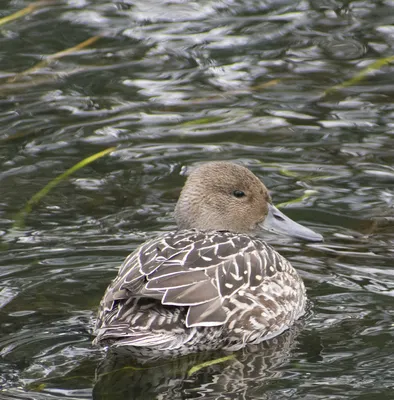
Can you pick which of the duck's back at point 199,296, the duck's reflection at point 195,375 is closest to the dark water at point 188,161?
the duck's reflection at point 195,375

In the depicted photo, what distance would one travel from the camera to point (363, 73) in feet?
39.9

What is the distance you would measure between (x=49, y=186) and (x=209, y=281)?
10.4 ft

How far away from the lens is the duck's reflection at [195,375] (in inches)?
257

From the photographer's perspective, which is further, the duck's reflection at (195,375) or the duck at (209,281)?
the duck at (209,281)

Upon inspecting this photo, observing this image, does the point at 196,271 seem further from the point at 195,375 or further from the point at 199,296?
the point at 195,375


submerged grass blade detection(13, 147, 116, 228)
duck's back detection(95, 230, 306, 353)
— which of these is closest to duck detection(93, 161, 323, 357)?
duck's back detection(95, 230, 306, 353)

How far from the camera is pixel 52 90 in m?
11.9

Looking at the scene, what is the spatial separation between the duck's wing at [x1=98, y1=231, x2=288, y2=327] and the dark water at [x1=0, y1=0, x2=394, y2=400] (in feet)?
1.24

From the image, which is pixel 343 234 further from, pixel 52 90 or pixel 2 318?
pixel 52 90

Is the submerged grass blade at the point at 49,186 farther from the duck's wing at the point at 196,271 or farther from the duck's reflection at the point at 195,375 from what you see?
the duck's reflection at the point at 195,375

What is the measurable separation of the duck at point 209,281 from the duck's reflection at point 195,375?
106 mm

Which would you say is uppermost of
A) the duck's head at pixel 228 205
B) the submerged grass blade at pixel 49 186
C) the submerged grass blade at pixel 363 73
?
the duck's head at pixel 228 205

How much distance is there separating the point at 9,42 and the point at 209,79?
2.52 m

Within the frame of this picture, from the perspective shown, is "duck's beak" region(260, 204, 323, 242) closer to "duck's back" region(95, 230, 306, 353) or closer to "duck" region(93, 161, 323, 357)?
"duck" region(93, 161, 323, 357)
